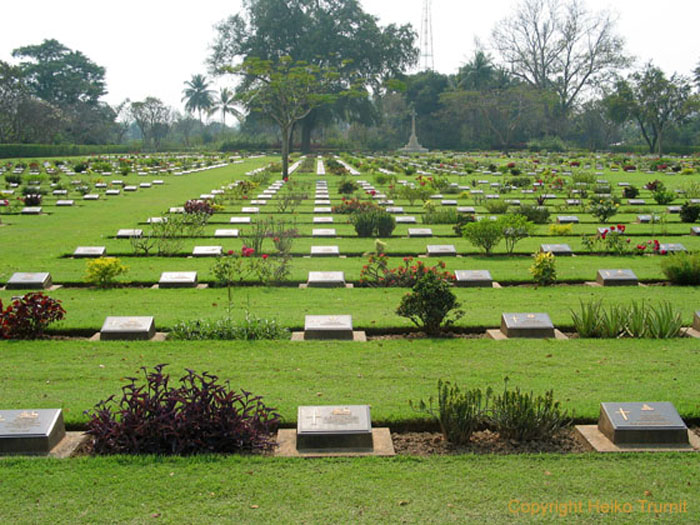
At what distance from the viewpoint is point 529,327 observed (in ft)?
23.6

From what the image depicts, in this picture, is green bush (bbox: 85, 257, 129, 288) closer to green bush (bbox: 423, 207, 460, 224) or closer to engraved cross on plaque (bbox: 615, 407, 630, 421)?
engraved cross on plaque (bbox: 615, 407, 630, 421)

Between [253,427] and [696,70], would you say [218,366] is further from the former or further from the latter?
[696,70]

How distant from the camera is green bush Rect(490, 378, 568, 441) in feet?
15.3

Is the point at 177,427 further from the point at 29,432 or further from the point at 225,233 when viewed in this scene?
the point at 225,233

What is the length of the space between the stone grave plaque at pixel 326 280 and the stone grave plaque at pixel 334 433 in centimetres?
527

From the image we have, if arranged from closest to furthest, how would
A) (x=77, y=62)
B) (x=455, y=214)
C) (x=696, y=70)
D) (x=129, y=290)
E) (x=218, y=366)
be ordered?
(x=218, y=366)
(x=129, y=290)
(x=455, y=214)
(x=696, y=70)
(x=77, y=62)

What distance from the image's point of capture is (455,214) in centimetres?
1784

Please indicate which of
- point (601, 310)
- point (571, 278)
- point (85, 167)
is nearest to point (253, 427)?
point (601, 310)

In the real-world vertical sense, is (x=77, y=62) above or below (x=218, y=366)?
Answer: above

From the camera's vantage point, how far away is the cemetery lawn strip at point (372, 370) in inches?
210

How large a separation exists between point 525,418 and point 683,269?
6.64 metres

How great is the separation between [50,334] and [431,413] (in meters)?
4.94

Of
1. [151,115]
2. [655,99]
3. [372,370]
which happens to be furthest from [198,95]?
[372,370]

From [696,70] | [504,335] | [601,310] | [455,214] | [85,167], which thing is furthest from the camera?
[696,70]
